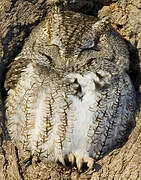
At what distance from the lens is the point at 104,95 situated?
4.20 metres

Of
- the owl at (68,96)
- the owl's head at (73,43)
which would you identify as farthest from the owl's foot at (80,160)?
the owl's head at (73,43)

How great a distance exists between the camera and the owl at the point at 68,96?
4137 millimetres

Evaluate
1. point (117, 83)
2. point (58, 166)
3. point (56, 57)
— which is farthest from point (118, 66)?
point (58, 166)

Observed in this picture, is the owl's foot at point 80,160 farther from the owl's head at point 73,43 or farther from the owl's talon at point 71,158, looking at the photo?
the owl's head at point 73,43

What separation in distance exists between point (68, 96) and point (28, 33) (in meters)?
0.60

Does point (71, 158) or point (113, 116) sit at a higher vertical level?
point (113, 116)

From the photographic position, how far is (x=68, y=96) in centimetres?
414

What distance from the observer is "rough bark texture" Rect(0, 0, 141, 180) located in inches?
163

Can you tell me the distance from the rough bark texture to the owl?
0.24 feet

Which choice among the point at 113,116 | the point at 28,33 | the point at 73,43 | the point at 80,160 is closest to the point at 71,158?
the point at 80,160

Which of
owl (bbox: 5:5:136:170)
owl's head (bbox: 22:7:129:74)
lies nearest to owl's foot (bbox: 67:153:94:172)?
owl (bbox: 5:5:136:170)

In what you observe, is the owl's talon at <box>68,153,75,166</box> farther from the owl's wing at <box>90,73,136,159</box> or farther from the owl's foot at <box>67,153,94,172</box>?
the owl's wing at <box>90,73,136,159</box>

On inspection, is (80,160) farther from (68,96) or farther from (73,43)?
(73,43)

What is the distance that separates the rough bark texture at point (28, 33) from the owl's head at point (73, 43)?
10 centimetres
